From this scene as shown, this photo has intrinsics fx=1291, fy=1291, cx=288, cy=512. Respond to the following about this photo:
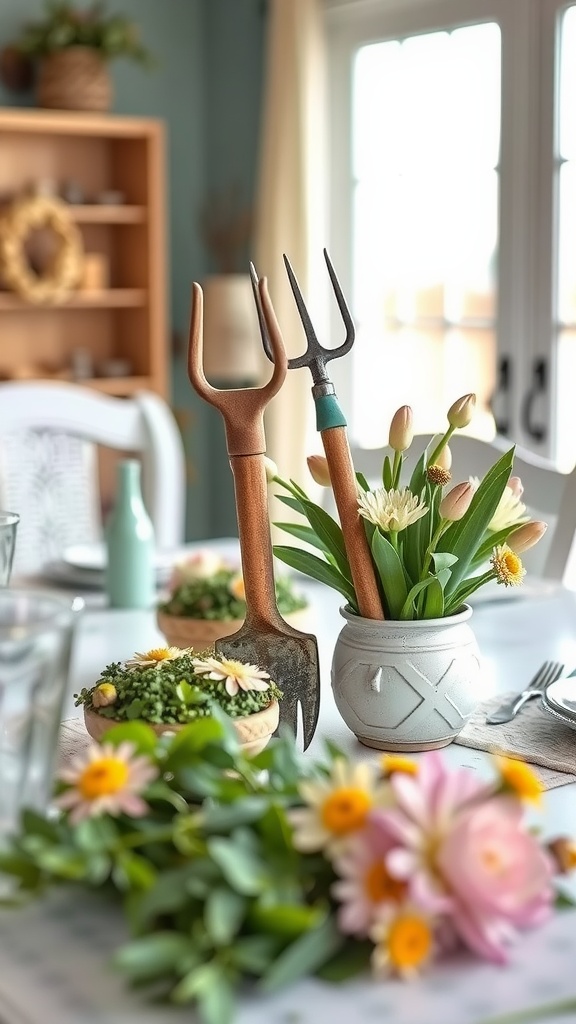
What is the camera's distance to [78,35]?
3836 mm

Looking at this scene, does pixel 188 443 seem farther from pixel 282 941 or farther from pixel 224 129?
pixel 282 941

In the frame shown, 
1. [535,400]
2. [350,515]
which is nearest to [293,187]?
[535,400]

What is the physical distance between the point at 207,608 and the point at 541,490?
0.69 meters

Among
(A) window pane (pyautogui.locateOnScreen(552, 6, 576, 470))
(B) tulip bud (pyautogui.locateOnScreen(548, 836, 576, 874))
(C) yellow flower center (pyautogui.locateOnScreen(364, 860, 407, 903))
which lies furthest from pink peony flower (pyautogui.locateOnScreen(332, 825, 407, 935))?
(A) window pane (pyautogui.locateOnScreen(552, 6, 576, 470))

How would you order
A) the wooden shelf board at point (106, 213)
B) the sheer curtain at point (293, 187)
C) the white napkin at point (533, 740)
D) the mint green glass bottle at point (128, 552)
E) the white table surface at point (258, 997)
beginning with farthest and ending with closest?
the wooden shelf board at point (106, 213) → the sheer curtain at point (293, 187) → the mint green glass bottle at point (128, 552) → the white napkin at point (533, 740) → the white table surface at point (258, 997)

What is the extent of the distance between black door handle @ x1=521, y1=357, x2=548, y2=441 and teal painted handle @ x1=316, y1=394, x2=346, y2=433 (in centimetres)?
227

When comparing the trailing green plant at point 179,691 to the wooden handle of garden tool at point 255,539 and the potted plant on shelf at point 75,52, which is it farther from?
the potted plant on shelf at point 75,52

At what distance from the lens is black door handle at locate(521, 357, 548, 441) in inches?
127

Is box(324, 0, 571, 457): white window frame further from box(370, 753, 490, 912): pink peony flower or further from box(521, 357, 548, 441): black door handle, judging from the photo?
box(370, 753, 490, 912): pink peony flower

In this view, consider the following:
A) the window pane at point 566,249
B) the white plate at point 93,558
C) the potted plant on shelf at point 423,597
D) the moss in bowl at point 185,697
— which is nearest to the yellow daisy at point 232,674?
the moss in bowl at point 185,697

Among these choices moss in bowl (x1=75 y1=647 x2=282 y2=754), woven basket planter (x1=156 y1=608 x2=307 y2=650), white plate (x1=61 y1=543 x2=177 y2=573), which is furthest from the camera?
white plate (x1=61 y1=543 x2=177 y2=573)

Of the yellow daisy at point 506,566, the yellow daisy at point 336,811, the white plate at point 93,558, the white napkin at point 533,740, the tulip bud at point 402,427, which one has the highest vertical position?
the tulip bud at point 402,427

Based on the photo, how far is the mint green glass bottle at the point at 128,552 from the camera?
1.68 meters

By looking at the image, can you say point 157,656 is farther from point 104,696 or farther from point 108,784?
point 108,784
